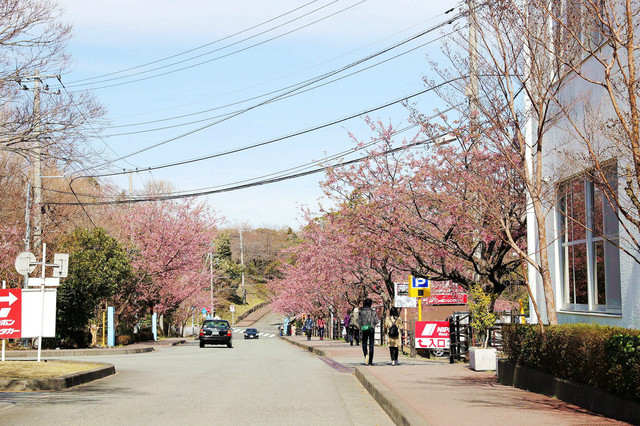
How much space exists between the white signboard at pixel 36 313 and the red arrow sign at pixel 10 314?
0.13 m

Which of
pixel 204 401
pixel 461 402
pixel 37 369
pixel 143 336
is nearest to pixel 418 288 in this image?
pixel 37 369

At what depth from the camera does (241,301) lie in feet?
427

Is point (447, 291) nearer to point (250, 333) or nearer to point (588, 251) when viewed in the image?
point (588, 251)

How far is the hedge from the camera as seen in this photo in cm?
822

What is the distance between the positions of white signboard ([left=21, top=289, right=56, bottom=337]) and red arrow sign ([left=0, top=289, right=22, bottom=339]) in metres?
0.13

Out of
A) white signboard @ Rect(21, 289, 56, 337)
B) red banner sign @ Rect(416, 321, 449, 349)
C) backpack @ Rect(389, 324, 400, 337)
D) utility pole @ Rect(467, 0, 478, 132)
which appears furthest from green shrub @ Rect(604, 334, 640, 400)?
red banner sign @ Rect(416, 321, 449, 349)

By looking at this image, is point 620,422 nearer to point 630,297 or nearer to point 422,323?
point 630,297

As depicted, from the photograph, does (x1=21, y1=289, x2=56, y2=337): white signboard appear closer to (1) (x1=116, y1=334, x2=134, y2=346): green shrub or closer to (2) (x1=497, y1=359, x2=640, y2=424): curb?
(2) (x1=497, y1=359, x2=640, y2=424): curb

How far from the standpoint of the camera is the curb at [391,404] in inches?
356

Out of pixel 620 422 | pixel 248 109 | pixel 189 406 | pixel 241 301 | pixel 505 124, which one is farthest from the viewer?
pixel 241 301

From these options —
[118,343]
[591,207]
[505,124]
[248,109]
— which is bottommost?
[118,343]

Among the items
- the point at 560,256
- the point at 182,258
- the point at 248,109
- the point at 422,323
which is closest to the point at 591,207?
the point at 560,256

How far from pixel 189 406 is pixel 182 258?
1378 inches

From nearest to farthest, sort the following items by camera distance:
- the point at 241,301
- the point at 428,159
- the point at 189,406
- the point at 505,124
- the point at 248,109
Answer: the point at 189,406 < the point at 505,124 < the point at 428,159 < the point at 248,109 < the point at 241,301
